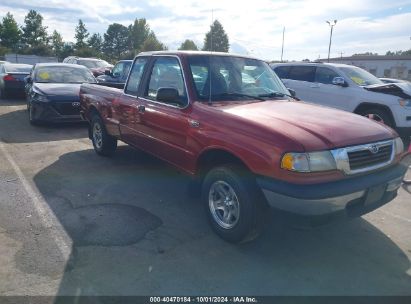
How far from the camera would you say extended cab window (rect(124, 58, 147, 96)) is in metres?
5.30

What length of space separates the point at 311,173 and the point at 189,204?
2.08 meters

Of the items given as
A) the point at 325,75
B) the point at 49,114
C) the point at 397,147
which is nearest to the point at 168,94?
the point at 397,147

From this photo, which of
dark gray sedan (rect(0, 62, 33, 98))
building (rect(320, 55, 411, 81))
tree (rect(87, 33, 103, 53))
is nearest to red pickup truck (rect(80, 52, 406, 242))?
dark gray sedan (rect(0, 62, 33, 98))

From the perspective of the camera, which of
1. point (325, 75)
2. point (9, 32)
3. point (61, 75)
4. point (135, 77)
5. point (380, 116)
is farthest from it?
point (9, 32)

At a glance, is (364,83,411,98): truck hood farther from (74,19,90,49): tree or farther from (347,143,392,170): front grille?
(74,19,90,49): tree

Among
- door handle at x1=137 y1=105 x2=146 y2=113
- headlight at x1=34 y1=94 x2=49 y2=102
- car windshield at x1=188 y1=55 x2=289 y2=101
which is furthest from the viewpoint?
headlight at x1=34 y1=94 x2=49 y2=102

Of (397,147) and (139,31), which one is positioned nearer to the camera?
(397,147)

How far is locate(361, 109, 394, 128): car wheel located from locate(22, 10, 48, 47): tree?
72.7m

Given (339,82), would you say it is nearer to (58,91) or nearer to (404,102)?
(404,102)

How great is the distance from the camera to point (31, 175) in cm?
577

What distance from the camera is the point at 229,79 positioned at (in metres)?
4.41

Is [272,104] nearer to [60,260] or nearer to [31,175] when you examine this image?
[60,260]

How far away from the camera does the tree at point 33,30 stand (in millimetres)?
69688

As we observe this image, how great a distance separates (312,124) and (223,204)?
1.21 m
